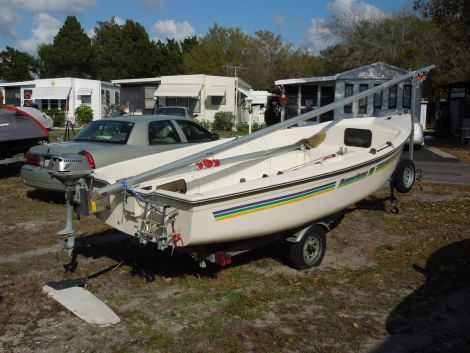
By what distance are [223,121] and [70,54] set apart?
122ft

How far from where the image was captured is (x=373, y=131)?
7.77m

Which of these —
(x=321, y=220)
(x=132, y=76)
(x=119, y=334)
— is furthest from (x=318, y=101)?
(x=132, y=76)

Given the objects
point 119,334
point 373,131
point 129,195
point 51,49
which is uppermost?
point 51,49

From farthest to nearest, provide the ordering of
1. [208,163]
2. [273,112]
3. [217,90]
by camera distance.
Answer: [217,90], [273,112], [208,163]

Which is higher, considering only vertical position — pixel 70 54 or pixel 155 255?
pixel 70 54

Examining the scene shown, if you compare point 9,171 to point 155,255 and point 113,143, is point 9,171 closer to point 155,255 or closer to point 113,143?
point 113,143

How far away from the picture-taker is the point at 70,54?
60938mm

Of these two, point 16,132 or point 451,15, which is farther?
point 451,15

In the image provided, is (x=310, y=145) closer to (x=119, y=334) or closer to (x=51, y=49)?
(x=119, y=334)

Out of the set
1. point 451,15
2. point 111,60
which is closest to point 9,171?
point 451,15

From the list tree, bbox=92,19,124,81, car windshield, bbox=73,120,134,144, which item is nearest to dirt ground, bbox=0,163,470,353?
car windshield, bbox=73,120,134,144

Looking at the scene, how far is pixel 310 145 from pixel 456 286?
3450 millimetres

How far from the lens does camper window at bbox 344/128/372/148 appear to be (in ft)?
25.6

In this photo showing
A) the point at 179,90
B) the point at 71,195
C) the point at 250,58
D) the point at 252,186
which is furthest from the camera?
the point at 250,58
